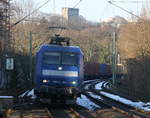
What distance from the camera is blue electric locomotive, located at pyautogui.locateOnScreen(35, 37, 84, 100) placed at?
19.4 metres

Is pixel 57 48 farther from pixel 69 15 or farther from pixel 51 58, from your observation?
pixel 69 15

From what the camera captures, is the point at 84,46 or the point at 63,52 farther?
the point at 84,46

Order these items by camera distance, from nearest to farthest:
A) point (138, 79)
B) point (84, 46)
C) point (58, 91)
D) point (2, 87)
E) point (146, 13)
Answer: point (58, 91) < point (2, 87) < point (138, 79) < point (146, 13) < point (84, 46)

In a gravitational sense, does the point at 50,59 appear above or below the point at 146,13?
below

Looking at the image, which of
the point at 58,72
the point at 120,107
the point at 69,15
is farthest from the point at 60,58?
the point at 69,15

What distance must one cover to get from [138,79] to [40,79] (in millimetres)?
17327

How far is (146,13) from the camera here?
40500mm

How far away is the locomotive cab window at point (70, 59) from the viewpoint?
19.9 meters

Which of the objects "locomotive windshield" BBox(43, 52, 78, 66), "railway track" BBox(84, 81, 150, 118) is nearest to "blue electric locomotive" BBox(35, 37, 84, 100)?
"locomotive windshield" BBox(43, 52, 78, 66)

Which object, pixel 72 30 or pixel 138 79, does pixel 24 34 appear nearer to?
pixel 72 30

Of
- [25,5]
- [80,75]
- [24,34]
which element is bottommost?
[80,75]

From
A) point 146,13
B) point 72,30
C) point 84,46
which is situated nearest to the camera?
point 146,13

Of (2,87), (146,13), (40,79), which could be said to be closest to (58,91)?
(40,79)

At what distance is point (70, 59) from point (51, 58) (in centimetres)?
93
